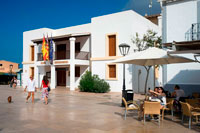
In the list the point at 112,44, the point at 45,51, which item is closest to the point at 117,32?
the point at 112,44

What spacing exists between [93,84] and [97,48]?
401 centimetres

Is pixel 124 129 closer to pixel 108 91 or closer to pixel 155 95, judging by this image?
pixel 155 95

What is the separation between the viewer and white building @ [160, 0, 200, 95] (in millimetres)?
11633

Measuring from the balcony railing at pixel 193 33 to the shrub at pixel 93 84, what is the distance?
10.2 meters

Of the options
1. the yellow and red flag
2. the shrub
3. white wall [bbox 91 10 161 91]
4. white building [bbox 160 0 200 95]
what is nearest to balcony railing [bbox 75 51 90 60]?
white wall [bbox 91 10 161 91]

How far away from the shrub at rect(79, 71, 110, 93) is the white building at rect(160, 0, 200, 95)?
8.56 meters

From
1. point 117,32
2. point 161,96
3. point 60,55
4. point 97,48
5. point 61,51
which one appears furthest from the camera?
point 61,51

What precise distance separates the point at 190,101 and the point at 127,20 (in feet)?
44.2

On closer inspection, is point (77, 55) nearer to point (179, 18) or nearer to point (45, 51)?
point (45, 51)

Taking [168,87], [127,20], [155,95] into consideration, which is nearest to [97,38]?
[127,20]

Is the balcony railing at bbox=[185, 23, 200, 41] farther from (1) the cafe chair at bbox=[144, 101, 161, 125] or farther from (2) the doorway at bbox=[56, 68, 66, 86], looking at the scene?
(2) the doorway at bbox=[56, 68, 66, 86]

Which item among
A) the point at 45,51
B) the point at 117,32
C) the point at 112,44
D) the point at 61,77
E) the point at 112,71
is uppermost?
the point at 117,32

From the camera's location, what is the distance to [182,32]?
12.2 meters

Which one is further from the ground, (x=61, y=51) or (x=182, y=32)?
(x=61, y=51)
